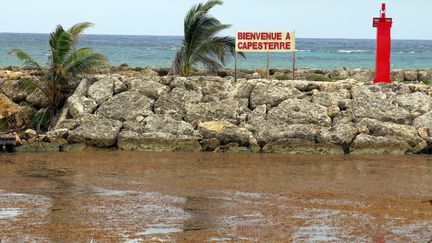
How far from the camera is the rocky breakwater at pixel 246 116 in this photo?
20156 mm

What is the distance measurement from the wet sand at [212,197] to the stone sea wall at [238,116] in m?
0.55

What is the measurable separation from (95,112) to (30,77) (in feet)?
7.91

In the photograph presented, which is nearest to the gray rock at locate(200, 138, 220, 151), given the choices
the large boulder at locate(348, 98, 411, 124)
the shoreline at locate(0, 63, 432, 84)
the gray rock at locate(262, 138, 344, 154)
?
the gray rock at locate(262, 138, 344, 154)

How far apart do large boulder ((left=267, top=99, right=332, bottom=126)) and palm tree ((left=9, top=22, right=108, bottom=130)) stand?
4704 millimetres

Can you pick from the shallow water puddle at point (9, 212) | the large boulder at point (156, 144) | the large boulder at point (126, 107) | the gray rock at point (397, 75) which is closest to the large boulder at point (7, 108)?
the large boulder at point (126, 107)

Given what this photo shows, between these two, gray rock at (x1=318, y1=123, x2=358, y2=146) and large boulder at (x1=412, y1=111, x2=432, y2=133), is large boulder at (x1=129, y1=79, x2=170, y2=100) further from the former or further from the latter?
large boulder at (x1=412, y1=111, x2=432, y2=133)

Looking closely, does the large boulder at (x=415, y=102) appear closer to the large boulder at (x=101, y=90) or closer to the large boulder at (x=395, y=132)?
the large boulder at (x=395, y=132)

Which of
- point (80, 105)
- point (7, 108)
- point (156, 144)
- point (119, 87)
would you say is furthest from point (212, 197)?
point (7, 108)

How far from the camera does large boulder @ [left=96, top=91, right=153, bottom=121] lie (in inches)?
825

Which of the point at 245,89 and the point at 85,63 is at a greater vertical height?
the point at 85,63

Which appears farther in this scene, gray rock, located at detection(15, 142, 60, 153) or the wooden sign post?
the wooden sign post

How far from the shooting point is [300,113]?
20828 millimetres

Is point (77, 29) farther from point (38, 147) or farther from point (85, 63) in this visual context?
point (38, 147)

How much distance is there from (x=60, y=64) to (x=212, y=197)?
8.17 metres
